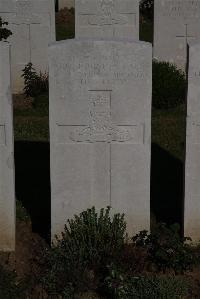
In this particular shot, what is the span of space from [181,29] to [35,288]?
9.56 m

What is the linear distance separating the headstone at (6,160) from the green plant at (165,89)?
247 inches

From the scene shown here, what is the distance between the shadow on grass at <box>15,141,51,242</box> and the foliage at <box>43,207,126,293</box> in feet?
2.31

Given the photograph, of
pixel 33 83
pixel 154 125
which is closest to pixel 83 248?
pixel 154 125

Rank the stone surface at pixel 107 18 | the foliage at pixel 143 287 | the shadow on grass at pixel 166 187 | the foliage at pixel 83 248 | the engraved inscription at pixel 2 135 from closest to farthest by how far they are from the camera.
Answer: the foliage at pixel 143 287 < the foliage at pixel 83 248 < the engraved inscription at pixel 2 135 < the shadow on grass at pixel 166 187 < the stone surface at pixel 107 18

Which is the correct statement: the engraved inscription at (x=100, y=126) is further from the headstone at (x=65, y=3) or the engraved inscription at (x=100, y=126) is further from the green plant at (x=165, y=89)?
the headstone at (x=65, y=3)

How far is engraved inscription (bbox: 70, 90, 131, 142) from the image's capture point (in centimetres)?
644

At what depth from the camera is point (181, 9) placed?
14078mm

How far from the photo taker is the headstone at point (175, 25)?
14.0 metres

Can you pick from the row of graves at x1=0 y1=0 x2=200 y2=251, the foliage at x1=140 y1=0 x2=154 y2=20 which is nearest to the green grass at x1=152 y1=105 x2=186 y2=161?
the row of graves at x1=0 y1=0 x2=200 y2=251

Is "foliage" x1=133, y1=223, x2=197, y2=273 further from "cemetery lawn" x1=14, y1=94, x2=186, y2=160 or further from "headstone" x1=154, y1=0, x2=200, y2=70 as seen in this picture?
"headstone" x1=154, y1=0, x2=200, y2=70

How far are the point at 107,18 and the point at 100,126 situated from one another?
745 centimetres

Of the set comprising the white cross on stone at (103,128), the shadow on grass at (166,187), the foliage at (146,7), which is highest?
the foliage at (146,7)

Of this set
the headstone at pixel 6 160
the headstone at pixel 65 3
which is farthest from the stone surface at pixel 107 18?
the headstone at pixel 65 3

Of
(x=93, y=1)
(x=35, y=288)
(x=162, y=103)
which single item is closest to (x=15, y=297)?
(x=35, y=288)
